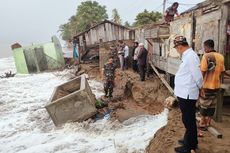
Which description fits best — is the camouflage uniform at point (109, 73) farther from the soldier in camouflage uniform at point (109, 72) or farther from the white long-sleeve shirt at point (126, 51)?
the white long-sleeve shirt at point (126, 51)

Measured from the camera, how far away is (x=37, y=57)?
95.8 ft

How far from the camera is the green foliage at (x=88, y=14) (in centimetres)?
5138

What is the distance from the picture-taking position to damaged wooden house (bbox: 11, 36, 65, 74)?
29.0 m

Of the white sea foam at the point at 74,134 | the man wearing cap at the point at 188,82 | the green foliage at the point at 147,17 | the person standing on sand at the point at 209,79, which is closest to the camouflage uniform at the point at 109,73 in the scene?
the white sea foam at the point at 74,134

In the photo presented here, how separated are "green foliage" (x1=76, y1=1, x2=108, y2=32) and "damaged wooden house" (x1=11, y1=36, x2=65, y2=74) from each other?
21.7m

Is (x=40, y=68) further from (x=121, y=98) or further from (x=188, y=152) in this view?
(x=188, y=152)

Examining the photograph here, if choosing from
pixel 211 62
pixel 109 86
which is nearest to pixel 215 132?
pixel 211 62

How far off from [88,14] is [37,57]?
2531 cm

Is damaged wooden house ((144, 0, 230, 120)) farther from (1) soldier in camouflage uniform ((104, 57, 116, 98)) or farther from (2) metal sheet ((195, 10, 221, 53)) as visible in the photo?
(1) soldier in camouflage uniform ((104, 57, 116, 98))

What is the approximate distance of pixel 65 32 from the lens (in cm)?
6969

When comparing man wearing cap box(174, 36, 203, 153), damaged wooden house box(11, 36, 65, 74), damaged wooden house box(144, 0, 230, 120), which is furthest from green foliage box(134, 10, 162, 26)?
man wearing cap box(174, 36, 203, 153)

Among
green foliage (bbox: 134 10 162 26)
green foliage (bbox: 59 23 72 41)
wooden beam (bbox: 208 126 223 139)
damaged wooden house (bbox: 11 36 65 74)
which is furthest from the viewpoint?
green foliage (bbox: 59 23 72 41)

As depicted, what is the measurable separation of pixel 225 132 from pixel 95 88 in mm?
11318

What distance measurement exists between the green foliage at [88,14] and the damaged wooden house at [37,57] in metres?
21.7
